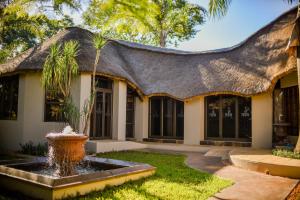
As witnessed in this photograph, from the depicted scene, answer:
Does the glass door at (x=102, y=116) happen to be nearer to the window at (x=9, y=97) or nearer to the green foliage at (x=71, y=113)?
the green foliage at (x=71, y=113)

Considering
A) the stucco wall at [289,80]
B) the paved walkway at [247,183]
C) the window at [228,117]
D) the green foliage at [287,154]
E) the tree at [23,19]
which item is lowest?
the paved walkway at [247,183]

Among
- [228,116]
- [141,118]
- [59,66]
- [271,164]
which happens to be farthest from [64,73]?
[228,116]

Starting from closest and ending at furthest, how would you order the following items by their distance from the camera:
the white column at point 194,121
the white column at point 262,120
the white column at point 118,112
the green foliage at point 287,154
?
the green foliage at point 287,154 < the white column at point 262,120 < the white column at point 118,112 < the white column at point 194,121

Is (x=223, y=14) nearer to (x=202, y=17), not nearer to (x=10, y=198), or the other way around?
(x=10, y=198)

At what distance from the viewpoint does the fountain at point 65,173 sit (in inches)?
199

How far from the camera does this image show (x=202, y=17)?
26531mm

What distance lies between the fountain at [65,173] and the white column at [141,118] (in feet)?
21.7

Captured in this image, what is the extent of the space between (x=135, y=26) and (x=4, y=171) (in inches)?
347

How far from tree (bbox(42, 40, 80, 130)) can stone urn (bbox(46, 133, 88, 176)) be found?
13.1 ft

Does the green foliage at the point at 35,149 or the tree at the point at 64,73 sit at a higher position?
the tree at the point at 64,73

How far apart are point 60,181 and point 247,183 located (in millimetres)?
3875

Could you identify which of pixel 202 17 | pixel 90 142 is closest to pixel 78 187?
pixel 90 142

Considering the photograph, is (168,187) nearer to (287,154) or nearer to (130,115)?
(287,154)

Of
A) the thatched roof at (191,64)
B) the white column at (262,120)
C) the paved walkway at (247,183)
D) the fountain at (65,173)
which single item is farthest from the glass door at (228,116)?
the fountain at (65,173)
